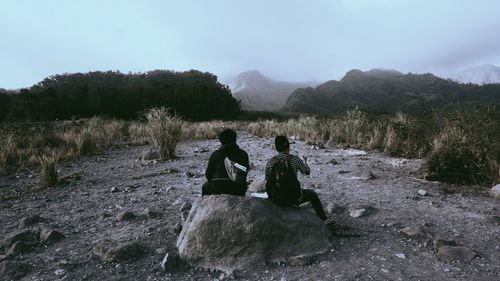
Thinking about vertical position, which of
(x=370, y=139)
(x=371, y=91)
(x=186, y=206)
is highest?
(x=371, y=91)

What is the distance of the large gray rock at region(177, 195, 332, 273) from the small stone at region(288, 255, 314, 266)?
7cm

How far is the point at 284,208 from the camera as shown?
4004mm

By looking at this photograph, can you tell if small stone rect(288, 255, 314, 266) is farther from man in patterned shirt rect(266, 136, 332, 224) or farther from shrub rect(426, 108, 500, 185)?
shrub rect(426, 108, 500, 185)

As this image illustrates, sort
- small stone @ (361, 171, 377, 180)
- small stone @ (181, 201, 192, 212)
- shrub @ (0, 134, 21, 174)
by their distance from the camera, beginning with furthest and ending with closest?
shrub @ (0, 134, 21, 174) < small stone @ (361, 171, 377, 180) < small stone @ (181, 201, 192, 212)

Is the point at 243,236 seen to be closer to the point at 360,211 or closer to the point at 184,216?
the point at 184,216

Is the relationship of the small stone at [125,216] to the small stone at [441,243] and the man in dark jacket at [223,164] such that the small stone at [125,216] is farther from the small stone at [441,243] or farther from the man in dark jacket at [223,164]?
the small stone at [441,243]

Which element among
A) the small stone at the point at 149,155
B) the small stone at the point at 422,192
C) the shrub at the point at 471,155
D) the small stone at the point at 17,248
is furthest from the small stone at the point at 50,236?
the shrub at the point at 471,155

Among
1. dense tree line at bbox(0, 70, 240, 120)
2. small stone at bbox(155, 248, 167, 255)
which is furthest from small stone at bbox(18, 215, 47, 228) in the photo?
dense tree line at bbox(0, 70, 240, 120)

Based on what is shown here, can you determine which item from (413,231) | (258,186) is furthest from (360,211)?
(258,186)

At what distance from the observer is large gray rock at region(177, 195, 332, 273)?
11.8 ft

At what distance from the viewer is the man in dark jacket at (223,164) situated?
13.8 feet

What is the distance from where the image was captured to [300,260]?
354 cm

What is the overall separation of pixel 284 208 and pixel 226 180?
0.73 m

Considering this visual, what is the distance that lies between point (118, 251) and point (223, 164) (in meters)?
1.39
